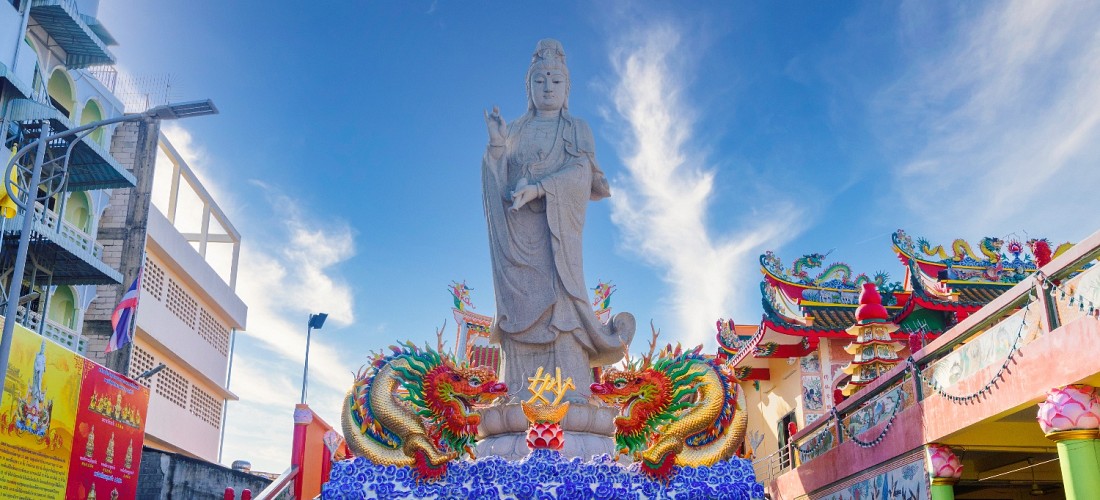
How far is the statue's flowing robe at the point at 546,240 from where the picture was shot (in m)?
11.9

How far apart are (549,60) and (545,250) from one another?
2.70 metres

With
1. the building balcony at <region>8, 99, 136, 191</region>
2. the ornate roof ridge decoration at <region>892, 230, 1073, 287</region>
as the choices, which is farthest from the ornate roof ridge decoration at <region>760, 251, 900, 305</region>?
the building balcony at <region>8, 99, 136, 191</region>

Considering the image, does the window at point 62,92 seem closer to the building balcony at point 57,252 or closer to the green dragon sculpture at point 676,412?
the building balcony at point 57,252

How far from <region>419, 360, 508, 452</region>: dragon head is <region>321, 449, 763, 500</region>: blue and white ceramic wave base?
1.09 ft

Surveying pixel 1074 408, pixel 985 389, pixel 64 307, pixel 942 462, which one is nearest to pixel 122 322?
pixel 64 307

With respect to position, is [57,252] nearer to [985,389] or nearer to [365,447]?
[365,447]

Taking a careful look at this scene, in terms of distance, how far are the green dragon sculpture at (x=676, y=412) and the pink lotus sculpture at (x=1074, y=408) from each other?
9.90 feet

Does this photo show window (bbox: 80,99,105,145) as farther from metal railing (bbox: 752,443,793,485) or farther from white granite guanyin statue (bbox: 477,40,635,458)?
metal railing (bbox: 752,443,793,485)

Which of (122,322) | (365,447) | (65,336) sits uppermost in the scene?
(65,336)

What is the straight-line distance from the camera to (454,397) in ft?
32.3

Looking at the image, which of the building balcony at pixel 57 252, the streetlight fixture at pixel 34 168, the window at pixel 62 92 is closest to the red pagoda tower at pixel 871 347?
the streetlight fixture at pixel 34 168

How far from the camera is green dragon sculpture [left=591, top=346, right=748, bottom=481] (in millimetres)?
9773

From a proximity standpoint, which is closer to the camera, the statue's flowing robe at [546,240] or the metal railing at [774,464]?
the statue's flowing robe at [546,240]

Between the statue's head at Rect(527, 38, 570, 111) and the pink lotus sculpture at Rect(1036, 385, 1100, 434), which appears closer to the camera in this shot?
the pink lotus sculpture at Rect(1036, 385, 1100, 434)
